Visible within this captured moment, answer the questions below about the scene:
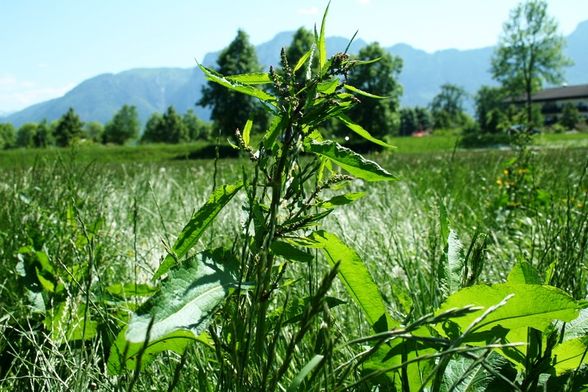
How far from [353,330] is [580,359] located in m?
0.98

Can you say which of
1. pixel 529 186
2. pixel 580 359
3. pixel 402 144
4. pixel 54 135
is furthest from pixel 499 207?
pixel 54 135

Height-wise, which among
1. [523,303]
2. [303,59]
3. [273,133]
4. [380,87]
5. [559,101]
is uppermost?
[380,87]

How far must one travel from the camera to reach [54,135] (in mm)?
90312

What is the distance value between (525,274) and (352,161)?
18.8 inches

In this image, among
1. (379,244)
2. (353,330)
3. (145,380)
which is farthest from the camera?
(379,244)

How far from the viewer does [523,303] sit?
99cm

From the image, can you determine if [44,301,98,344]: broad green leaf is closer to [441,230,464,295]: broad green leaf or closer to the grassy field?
the grassy field

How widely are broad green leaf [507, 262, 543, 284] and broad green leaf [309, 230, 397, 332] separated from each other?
0.28 metres

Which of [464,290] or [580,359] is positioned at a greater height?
[464,290]

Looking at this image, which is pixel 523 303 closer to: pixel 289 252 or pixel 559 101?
pixel 289 252

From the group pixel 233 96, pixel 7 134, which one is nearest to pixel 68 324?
pixel 233 96

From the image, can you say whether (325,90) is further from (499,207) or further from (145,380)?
(499,207)

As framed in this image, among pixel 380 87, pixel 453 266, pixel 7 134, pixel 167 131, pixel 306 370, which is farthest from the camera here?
pixel 7 134

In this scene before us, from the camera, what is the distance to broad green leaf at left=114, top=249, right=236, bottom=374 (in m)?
0.80
